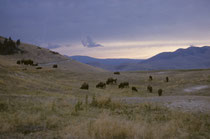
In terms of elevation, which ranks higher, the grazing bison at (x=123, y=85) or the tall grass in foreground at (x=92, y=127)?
the tall grass in foreground at (x=92, y=127)

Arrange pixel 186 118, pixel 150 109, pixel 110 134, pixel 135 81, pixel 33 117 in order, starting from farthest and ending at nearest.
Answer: pixel 135 81
pixel 150 109
pixel 186 118
pixel 33 117
pixel 110 134

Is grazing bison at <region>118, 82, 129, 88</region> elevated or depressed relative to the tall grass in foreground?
depressed

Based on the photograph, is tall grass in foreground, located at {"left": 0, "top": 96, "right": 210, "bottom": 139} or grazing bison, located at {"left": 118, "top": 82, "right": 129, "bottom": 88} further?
grazing bison, located at {"left": 118, "top": 82, "right": 129, "bottom": 88}

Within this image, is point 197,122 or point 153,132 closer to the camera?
point 153,132

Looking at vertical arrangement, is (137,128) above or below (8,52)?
below

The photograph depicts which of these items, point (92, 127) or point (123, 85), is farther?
point (123, 85)

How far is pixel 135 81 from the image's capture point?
116 feet

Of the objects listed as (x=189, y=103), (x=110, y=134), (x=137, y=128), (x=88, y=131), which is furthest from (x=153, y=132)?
(x=189, y=103)

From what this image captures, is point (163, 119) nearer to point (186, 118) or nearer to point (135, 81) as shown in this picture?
point (186, 118)

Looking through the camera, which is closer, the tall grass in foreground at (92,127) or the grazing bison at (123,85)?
the tall grass in foreground at (92,127)

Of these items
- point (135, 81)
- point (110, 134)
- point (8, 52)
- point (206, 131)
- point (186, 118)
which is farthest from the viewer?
point (8, 52)

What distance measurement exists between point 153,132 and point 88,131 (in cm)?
183

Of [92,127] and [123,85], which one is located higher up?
[92,127]

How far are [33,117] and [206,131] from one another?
19.4 feet
